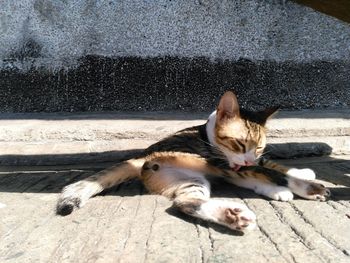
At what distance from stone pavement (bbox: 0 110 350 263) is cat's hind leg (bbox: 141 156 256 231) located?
0.14 ft

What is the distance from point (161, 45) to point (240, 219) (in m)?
2.67

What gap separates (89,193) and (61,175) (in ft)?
Result: 2.37

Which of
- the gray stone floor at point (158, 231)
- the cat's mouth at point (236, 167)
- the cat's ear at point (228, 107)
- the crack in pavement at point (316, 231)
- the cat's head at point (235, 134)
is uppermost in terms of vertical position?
the cat's ear at point (228, 107)

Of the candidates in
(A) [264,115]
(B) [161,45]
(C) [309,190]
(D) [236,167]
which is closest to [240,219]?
(C) [309,190]

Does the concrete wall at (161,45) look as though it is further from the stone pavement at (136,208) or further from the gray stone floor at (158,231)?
the gray stone floor at (158,231)

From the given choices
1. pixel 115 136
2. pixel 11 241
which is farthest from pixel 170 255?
pixel 115 136

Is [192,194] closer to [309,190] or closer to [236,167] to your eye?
[236,167]

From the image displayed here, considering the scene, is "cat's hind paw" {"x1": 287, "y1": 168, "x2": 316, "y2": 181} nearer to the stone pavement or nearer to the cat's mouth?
the stone pavement

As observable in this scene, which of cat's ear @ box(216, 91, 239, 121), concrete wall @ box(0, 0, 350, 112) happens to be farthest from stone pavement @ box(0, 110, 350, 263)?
concrete wall @ box(0, 0, 350, 112)

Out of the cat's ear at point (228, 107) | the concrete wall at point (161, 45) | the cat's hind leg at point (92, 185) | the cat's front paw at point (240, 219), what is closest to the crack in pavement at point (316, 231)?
the cat's front paw at point (240, 219)

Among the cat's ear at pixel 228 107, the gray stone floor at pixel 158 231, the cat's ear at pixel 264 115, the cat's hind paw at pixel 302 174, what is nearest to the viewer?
the gray stone floor at pixel 158 231

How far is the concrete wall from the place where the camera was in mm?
4332

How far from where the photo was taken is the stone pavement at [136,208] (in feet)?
5.85

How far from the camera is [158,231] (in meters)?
1.98
